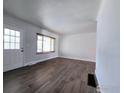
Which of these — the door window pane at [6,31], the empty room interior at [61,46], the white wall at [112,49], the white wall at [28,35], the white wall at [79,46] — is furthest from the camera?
the white wall at [79,46]

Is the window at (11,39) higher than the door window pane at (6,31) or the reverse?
the reverse

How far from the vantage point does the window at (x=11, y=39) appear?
3641mm

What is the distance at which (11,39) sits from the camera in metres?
3.92

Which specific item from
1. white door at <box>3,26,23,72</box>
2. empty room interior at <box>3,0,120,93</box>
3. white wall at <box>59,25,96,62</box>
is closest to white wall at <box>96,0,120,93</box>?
empty room interior at <box>3,0,120,93</box>

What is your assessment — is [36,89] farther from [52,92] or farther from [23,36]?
[23,36]

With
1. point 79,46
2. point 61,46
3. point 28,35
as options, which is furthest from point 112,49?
point 61,46

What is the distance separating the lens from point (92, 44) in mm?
7043

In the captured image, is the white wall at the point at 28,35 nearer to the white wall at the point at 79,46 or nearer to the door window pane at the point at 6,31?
the door window pane at the point at 6,31

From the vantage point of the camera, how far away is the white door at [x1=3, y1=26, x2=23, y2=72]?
3606mm

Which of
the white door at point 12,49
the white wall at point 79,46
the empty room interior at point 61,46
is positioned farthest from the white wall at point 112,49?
the white wall at point 79,46

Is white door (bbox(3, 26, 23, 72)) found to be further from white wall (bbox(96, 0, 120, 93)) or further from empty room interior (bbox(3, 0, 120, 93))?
white wall (bbox(96, 0, 120, 93))

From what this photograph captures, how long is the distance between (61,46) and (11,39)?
18.6 ft
